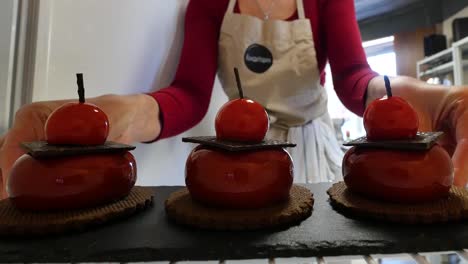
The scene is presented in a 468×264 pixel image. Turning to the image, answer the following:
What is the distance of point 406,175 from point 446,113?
223 millimetres

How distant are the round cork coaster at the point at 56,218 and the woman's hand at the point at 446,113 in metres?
0.35

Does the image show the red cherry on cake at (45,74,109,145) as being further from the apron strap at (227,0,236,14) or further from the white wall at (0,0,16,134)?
the apron strap at (227,0,236,14)

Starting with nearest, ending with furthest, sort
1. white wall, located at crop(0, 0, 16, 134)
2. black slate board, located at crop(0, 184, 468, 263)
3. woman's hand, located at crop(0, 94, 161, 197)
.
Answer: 1. black slate board, located at crop(0, 184, 468, 263)
2. woman's hand, located at crop(0, 94, 161, 197)
3. white wall, located at crop(0, 0, 16, 134)

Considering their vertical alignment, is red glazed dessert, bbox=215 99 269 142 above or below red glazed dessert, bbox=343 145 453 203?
above

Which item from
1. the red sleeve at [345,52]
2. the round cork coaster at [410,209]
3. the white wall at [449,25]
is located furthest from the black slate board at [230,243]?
the white wall at [449,25]

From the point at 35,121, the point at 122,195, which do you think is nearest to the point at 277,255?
the point at 122,195

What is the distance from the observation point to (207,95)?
758 mm

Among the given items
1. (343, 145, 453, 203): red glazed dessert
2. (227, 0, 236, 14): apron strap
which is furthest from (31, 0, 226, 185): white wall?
(343, 145, 453, 203): red glazed dessert

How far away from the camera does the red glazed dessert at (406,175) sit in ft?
0.88

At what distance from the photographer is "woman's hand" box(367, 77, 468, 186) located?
1.21ft

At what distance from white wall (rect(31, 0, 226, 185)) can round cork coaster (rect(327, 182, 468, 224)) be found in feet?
1.51

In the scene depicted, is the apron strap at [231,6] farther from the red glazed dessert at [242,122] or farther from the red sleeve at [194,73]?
the red glazed dessert at [242,122]

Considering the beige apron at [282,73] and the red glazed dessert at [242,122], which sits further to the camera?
the beige apron at [282,73]

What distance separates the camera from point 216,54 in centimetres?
79
